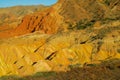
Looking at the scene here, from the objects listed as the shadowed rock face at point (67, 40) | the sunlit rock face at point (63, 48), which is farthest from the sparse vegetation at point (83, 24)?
the sunlit rock face at point (63, 48)

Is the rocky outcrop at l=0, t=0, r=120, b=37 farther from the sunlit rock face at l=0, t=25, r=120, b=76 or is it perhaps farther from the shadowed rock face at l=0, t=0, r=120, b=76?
the sunlit rock face at l=0, t=25, r=120, b=76

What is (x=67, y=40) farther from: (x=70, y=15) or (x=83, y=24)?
(x=70, y=15)

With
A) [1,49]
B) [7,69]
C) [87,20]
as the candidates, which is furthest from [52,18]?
[7,69]

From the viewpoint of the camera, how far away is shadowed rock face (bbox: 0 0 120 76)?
179 ft

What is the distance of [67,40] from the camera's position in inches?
2458

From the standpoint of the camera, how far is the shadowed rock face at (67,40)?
5469 centimetres

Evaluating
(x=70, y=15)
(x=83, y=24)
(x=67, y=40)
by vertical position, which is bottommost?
(x=67, y=40)

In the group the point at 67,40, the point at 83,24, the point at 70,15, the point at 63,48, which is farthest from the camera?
the point at 70,15

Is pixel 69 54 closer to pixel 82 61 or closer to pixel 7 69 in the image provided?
pixel 82 61

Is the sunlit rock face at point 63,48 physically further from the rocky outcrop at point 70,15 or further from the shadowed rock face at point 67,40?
the rocky outcrop at point 70,15

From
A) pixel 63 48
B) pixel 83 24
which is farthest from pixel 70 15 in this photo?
pixel 63 48

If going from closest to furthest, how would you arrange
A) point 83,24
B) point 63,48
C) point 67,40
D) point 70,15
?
point 63,48, point 67,40, point 83,24, point 70,15

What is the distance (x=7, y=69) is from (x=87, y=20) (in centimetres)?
2802

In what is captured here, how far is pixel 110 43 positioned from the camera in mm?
56938
